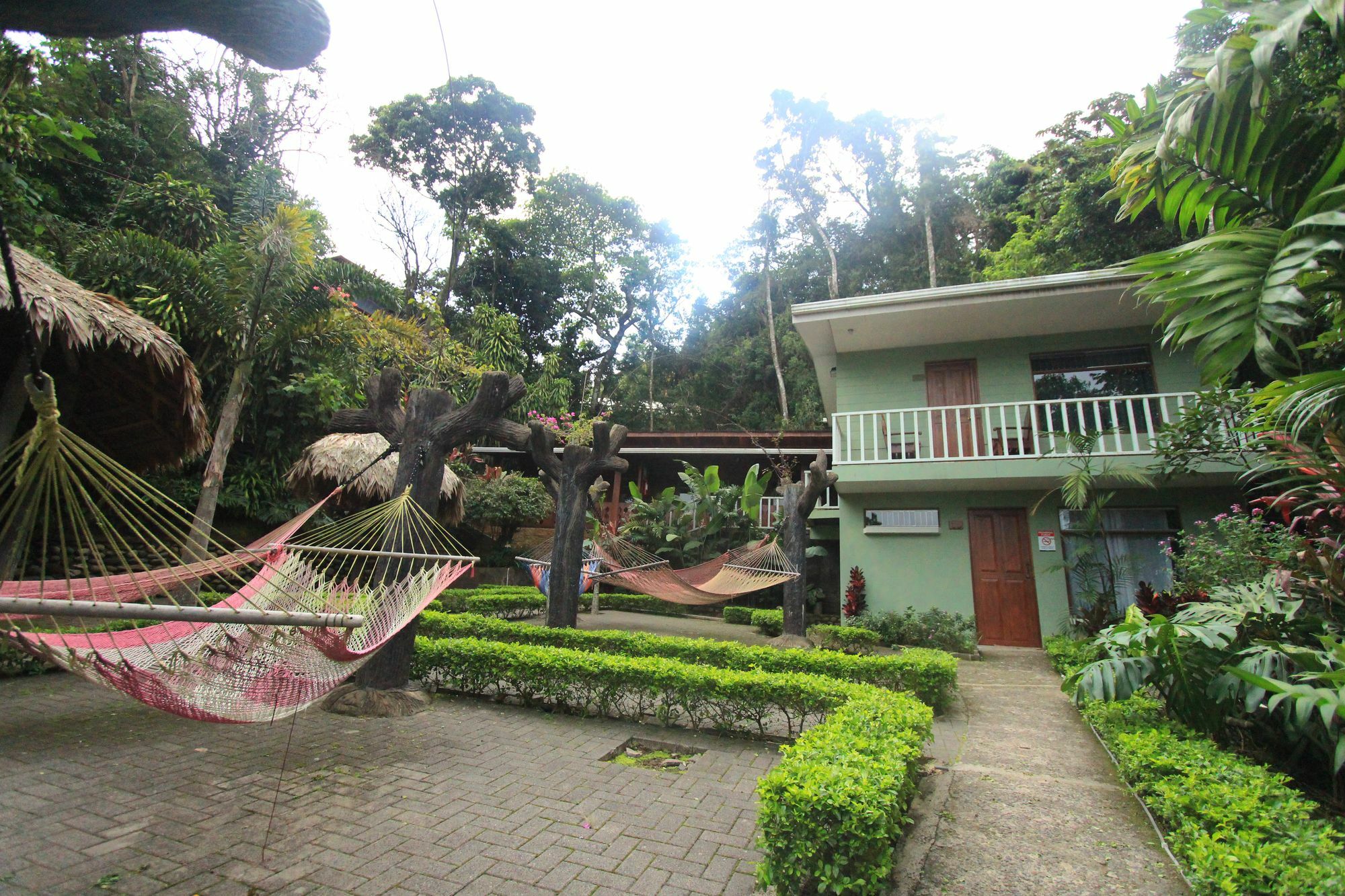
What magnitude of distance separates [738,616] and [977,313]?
232 inches

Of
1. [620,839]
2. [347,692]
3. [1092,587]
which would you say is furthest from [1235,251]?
[1092,587]

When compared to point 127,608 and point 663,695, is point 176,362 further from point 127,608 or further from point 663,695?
point 663,695

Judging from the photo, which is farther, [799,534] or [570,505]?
[799,534]

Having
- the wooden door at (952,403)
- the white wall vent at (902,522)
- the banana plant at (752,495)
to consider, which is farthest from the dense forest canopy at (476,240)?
the banana plant at (752,495)

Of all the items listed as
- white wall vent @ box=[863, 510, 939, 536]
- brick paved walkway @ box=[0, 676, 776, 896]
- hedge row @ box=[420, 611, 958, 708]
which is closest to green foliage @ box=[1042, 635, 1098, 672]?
hedge row @ box=[420, 611, 958, 708]

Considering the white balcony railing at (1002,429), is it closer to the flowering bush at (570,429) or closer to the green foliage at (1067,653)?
the green foliage at (1067,653)

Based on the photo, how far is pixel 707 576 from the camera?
769 cm

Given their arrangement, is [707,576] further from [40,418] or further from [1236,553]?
[40,418]

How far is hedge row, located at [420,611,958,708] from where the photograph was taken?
180 inches

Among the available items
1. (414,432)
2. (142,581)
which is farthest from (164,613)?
(414,432)

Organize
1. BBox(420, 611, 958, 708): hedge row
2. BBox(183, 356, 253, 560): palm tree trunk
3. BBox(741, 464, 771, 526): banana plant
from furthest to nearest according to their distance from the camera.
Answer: BBox(741, 464, 771, 526): banana plant
BBox(183, 356, 253, 560): palm tree trunk
BBox(420, 611, 958, 708): hedge row

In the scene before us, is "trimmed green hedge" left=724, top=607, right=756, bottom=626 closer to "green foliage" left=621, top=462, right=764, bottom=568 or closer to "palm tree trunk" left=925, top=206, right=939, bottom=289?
"green foliage" left=621, top=462, right=764, bottom=568

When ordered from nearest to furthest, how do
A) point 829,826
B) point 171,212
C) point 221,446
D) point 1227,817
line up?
point 829,826 < point 1227,817 < point 221,446 < point 171,212

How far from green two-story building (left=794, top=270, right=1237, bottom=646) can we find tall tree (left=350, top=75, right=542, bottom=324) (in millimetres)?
15141
